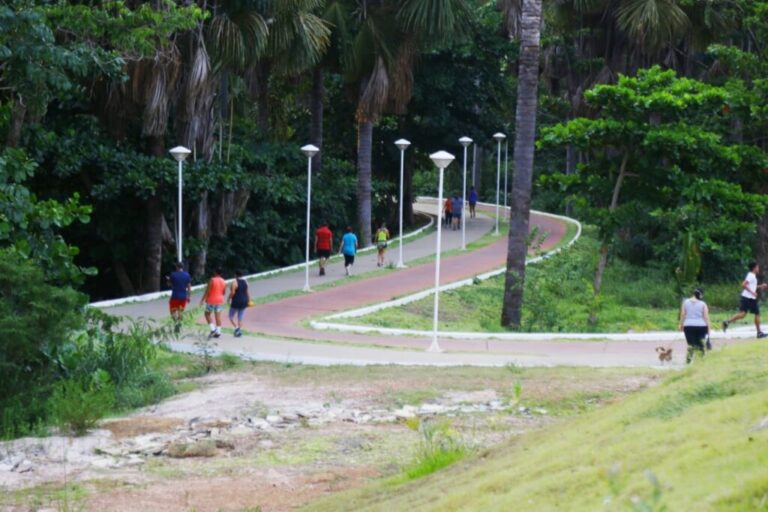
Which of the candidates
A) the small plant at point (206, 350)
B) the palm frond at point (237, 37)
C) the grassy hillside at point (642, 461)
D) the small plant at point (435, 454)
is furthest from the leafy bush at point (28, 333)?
the palm frond at point (237, 37)

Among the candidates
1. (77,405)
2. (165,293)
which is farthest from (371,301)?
(77,405)

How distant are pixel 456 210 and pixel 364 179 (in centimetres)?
880

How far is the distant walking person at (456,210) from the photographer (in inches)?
1904

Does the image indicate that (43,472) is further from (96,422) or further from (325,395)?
(325,395)

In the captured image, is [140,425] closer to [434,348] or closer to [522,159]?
[434,348]

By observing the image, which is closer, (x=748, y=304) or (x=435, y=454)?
(x=435, y=454)

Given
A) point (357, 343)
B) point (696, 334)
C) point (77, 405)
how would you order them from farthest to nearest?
point (357, 343) → point (696, 334) → point (77, 405)

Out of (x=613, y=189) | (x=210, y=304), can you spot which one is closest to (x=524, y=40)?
(x=613, y=189)

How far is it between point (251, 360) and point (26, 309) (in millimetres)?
4857

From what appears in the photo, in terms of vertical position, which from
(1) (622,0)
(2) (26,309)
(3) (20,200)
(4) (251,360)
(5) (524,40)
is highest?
Answer: (1) (622,0)

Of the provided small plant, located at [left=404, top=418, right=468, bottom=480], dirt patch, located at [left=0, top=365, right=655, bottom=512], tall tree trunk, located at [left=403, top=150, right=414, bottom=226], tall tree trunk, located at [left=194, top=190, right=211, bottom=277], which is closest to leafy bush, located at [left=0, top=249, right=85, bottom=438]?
dirt patch, located at [left=0, top=365, right=655, bottom=512]

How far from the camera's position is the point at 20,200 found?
1669cm

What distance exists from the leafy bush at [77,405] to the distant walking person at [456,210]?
107 feet

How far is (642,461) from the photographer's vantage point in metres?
7.51
